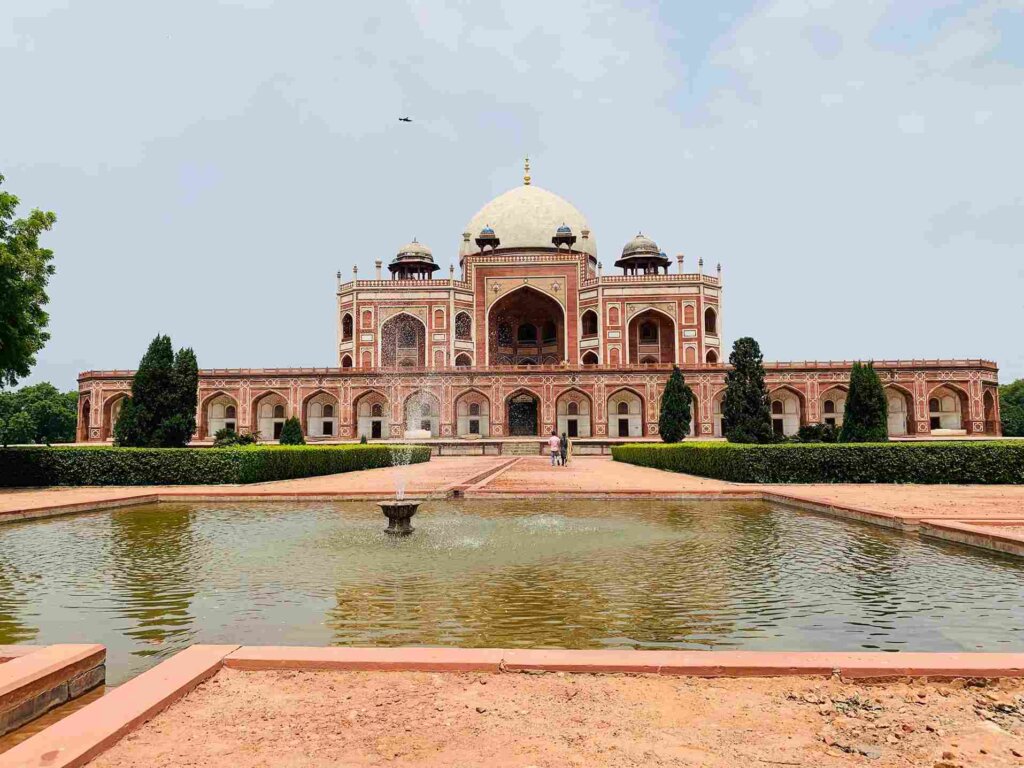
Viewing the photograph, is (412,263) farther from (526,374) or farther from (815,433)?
(815,433)

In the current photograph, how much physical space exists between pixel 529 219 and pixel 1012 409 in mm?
31727

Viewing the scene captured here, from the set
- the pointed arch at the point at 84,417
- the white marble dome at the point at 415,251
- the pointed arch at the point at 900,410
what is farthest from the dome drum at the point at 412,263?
the pointed arch at the point at 900,410

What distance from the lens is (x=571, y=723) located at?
2549 mm

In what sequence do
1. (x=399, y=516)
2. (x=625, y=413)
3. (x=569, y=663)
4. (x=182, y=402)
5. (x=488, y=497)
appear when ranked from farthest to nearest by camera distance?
(x=625, y=413)
(x=182, y=402)
(x=488, y=497)
(x=399, y=516)
(x=569, y=663)

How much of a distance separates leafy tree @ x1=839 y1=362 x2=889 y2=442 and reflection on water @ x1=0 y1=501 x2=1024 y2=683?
7.52 metres

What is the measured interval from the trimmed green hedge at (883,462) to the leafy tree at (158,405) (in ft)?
35.3

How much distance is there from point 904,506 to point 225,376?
33645 millimetres

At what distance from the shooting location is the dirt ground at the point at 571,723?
2.30m

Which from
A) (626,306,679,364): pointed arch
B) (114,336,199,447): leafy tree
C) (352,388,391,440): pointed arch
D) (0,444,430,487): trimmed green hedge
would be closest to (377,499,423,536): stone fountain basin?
(0,444,430,487): trimmed green hedge

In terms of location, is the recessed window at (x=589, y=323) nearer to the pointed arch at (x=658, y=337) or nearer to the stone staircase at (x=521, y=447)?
the pointed arch at (x=658, y=337)

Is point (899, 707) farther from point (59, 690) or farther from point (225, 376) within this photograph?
point (225, 376)

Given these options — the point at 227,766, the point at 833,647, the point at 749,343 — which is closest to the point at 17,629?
the point at 227,766

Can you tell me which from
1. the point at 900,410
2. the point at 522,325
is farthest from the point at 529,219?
the point at 900,410

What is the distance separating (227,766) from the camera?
2234 mm
